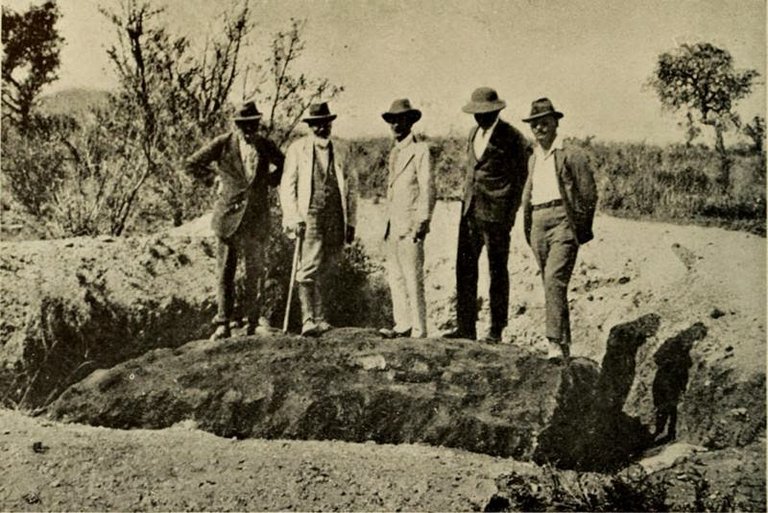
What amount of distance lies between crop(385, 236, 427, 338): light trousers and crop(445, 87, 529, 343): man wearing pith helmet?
0.30m

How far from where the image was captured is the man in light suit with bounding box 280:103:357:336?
4.79 m

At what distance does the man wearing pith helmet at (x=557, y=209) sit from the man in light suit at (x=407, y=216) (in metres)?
0.55

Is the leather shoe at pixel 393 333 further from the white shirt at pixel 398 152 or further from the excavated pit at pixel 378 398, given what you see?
the white shirt at pixel 398 152

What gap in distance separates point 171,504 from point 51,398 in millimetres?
1254

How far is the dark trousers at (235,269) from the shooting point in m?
4.91

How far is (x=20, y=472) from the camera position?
395cm

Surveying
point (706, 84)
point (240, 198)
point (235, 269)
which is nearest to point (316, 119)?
point (240, 198)

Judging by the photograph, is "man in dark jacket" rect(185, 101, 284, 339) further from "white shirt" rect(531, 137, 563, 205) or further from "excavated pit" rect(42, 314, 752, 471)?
"white shirt" rect(531, 137, 563, 205)

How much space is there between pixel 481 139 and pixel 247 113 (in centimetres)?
127

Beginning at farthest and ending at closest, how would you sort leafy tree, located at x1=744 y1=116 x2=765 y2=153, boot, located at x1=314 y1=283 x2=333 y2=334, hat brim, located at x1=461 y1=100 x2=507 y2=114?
leafy tree, located at x1=744 y1=116 x2=765 y2=153 < boot, located at x1=314 y1=283 x2=333 y2=334 < hat brim, located at x1=461 y1=100 x2=507 y2=114

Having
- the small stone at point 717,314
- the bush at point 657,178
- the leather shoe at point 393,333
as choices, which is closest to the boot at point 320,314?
the leather shoe at point 393,333

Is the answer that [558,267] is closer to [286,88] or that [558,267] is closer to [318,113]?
[318,113]

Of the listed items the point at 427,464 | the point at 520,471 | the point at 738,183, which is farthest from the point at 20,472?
the point at 738,183

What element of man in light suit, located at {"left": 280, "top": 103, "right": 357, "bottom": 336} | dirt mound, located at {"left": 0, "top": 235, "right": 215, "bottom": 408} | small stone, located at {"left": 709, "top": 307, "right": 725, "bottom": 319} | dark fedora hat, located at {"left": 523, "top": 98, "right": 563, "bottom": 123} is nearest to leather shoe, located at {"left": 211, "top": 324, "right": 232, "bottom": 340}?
dirt mound, located at {"left": 0, "top": 235, "right": 215, "bottom": 408}
